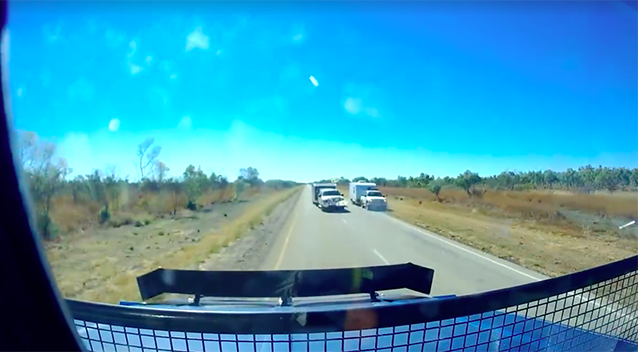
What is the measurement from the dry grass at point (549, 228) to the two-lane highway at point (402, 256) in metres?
1.03

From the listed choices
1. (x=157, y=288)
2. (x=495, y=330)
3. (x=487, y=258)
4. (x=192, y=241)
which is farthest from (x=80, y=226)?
(x=495, y=330)

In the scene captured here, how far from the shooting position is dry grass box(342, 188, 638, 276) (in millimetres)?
12213

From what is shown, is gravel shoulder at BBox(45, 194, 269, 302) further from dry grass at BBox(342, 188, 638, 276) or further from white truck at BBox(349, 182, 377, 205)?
white truck at BBox(349, 182, 377, 205)

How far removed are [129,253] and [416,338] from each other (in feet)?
54.2

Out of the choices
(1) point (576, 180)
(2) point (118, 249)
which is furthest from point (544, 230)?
(2) point (118, 249)

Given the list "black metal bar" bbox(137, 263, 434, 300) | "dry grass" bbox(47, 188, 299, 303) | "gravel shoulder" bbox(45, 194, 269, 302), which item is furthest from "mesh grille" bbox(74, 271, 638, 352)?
"dry grass" bbox(47, 188, 299, 303)

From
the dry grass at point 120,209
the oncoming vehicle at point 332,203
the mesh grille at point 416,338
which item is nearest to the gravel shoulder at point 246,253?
the dry grass at point 120,209

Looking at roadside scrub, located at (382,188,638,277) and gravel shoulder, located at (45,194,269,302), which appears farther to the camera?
roadside scrub, located at (382,188,638,277)

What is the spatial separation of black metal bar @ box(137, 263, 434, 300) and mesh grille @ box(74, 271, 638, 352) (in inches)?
15.6

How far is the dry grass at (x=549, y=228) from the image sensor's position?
12.2 meters

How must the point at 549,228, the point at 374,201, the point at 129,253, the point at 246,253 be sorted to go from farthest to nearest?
the point at 374,201 < the point at 549,228 < the point at 129,253 < the point at 246,253

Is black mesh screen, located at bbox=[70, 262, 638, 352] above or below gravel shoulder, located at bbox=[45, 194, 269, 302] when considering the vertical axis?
above

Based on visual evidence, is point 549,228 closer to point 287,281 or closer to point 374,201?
point 374,201

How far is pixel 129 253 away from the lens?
17.1 meters
